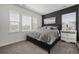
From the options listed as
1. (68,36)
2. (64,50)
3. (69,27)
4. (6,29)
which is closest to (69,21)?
(69,27)

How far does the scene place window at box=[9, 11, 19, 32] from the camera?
2.87m

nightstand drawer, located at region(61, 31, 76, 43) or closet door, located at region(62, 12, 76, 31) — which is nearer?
nightstand drawer, located at region(61, 31, 76, 43)

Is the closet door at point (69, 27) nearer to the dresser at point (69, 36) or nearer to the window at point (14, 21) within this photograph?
the dresser at point (69, 36)

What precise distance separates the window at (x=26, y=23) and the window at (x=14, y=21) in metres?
0.41

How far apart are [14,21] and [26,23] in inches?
32.2

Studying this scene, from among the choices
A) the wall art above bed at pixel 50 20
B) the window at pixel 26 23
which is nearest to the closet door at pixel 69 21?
the wall art above bed at pixel 50 20

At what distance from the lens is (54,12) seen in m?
4.13

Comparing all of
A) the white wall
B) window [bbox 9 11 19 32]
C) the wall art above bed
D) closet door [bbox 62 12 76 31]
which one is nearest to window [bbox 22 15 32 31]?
window [bbox 9 11 19 32]

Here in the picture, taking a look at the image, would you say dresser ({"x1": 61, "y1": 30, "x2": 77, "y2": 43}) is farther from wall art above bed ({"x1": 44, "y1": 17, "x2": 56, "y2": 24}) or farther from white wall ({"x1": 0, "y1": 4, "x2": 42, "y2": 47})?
white wall ({"x1": 0, "y1": 4, "x2": 42, "y2": 47})

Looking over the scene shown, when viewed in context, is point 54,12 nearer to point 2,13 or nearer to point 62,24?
Result: point 62,24

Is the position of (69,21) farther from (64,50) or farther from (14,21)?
(14,21)

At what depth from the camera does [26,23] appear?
365 cm

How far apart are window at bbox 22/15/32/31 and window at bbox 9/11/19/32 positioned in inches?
16.1
